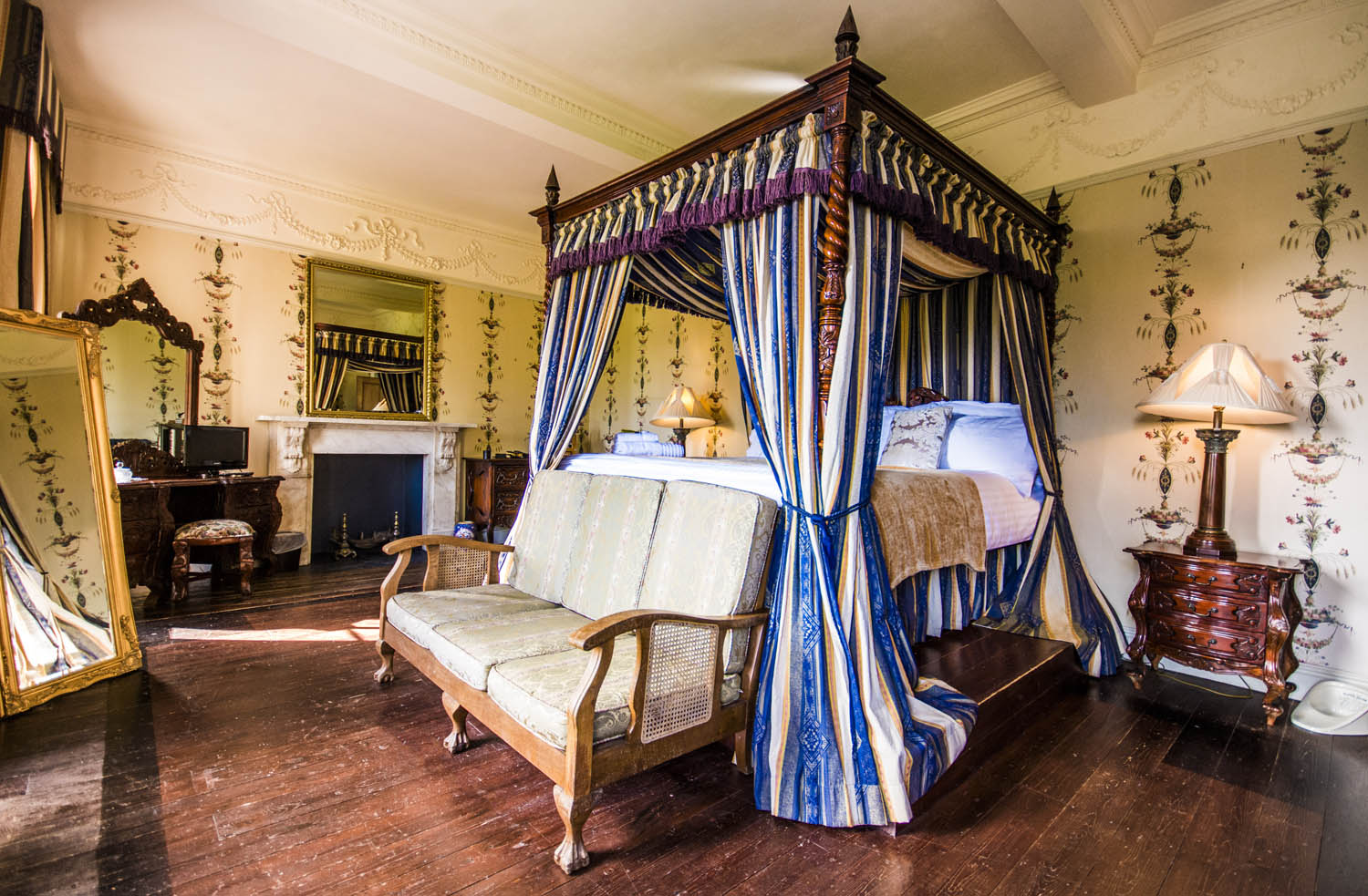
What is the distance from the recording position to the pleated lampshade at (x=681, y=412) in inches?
240

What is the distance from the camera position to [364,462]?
19.3ft

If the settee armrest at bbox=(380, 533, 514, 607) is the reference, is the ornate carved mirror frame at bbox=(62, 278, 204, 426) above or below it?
above

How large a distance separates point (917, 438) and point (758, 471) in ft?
5.37

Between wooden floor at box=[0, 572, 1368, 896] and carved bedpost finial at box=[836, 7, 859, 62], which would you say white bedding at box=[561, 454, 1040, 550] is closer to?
wooden floor at box=[0, 572, 1368, 896]

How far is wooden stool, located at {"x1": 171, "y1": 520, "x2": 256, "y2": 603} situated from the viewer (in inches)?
159

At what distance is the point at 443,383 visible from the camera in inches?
240

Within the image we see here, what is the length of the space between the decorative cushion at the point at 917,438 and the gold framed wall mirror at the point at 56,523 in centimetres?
398

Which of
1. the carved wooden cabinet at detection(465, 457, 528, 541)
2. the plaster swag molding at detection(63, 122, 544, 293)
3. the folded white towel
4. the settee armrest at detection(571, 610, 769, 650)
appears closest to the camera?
the settee armrest at detection(571, 610, 769, 650)

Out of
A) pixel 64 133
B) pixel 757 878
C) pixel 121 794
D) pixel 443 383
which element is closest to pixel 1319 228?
pixel 757 878

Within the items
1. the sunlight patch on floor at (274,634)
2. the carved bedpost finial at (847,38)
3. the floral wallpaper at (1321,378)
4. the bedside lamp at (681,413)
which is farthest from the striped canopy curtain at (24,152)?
the floral wallpaper at (1321,378)

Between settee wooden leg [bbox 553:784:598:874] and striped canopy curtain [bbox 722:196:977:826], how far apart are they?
57 cm

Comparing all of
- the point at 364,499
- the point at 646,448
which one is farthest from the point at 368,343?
the point at 646,448

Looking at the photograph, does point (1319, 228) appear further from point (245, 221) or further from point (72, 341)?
point (245, 221)

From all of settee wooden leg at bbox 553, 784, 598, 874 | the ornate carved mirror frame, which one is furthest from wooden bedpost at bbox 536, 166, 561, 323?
the ornate carved mirror frame
